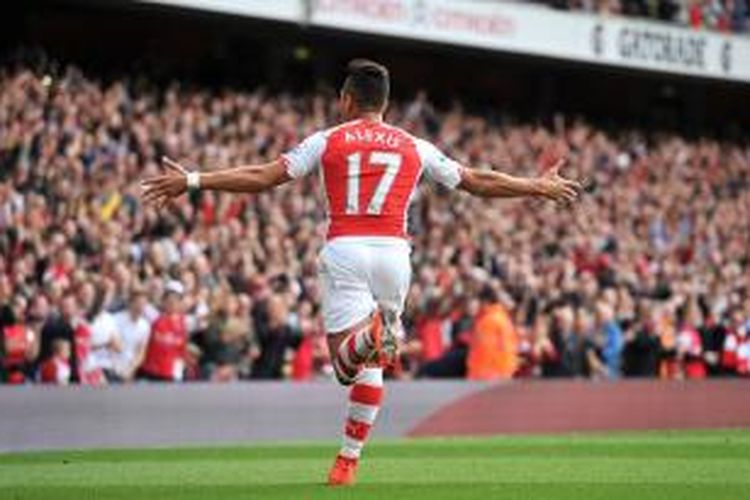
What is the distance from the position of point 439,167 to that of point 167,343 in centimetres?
852

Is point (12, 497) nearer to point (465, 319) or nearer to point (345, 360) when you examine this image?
point (345, 360)

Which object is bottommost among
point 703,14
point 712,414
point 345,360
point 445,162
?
point 712,414

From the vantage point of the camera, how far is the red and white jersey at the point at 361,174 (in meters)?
12.5

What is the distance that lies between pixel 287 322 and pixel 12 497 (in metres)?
10.9

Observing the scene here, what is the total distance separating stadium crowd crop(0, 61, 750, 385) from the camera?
2097 centimetres

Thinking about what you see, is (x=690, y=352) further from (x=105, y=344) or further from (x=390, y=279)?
(x=390, y=279)

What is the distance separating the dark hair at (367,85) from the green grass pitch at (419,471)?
2.28m

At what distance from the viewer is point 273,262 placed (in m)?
24.3

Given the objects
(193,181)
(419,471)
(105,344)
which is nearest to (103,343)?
(105,344)

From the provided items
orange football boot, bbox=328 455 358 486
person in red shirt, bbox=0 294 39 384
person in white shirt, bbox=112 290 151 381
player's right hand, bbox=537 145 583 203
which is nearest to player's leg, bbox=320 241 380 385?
orange football boot, bbox=328 455 358 486

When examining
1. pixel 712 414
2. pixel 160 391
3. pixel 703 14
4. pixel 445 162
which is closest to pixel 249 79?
pixel 703 14

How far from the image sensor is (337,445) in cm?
1897

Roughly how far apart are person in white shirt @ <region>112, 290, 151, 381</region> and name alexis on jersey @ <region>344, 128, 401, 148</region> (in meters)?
8.67

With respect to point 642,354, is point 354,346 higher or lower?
higher
